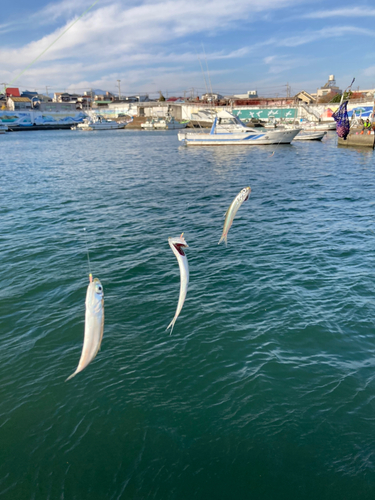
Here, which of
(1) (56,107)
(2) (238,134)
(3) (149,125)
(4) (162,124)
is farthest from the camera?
(1) (56,107)

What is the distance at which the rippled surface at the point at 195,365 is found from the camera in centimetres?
478

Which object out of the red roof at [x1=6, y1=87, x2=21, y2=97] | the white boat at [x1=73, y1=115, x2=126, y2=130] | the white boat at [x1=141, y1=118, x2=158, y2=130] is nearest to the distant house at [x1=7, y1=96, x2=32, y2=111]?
the red roof at [x1=6, y1=87, x2=21, y2=97]

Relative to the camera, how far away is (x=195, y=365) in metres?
6.80

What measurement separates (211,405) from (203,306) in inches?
127

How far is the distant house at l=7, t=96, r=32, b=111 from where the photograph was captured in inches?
5581

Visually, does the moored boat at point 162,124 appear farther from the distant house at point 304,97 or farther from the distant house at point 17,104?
the distant house at point 17,104

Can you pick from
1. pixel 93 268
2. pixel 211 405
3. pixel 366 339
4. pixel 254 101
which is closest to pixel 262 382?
pixel 211 405

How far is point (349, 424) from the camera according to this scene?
5406 millimetres

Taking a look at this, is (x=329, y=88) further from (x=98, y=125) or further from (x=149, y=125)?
(x=98, y=125)

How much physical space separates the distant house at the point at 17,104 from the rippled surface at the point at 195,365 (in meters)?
154

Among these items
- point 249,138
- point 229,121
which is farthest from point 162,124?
point 249,138

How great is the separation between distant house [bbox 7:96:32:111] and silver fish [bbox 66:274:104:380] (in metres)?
166

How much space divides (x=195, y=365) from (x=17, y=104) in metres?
167

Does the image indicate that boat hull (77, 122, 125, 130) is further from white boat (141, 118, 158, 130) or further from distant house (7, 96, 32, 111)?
distant house (7, 96, 32, 111)
